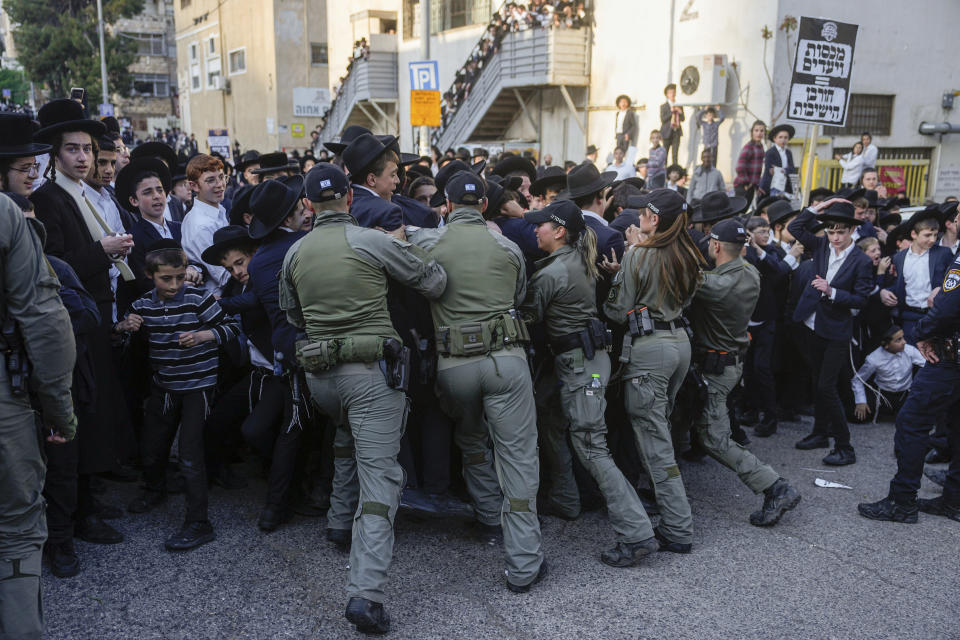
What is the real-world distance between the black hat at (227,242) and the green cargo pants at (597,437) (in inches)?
86.8

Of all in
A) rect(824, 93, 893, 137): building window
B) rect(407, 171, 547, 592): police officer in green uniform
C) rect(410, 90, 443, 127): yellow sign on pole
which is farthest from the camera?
rect(824, 93, 893, 137): building window

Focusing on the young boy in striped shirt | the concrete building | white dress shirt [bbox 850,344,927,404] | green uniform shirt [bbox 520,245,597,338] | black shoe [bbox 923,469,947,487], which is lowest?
black shoe [bbox 923,469,947,487]

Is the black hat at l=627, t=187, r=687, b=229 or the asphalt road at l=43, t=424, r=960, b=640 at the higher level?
the black hat at l=627, t=187, r=687, b=229

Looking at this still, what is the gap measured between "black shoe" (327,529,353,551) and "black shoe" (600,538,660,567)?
1518 millimetres

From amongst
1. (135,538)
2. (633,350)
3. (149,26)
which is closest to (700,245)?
(633,350)

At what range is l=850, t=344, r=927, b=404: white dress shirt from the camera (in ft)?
23.3

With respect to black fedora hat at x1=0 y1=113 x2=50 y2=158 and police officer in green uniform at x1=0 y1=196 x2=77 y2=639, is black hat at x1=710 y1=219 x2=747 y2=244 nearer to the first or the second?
police officer in green uniform at x1=0 y1=196 x2=77 y2=639

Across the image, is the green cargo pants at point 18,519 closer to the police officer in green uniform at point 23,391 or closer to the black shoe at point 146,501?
the police officer in green uniform at point 23,391

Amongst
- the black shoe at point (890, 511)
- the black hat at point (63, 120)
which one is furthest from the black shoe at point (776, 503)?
the black hat at point (63, 120)

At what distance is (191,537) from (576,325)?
2638 mm

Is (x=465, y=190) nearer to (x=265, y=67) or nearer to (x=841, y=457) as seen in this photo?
(x=841, y=457)

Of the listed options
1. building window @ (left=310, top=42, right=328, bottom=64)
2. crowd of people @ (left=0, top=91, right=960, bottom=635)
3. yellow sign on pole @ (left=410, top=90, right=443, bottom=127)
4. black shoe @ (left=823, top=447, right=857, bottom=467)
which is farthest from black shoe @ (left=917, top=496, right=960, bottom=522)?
building window @ (left=310, top=42, right=328, bottom=64)

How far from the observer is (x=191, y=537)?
15.0 feet

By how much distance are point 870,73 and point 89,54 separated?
4257 cm
